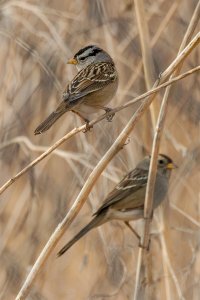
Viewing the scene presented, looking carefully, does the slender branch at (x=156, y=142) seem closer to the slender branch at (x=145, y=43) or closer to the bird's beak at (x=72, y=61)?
the slender branch at (x=145, y=43)

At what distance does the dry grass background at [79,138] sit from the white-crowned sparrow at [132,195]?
0.06 meters

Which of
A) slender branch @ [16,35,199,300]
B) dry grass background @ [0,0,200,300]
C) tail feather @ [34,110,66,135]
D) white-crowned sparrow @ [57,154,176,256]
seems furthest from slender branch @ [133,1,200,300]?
white-crowned sparrow @ [57,154,176,256]

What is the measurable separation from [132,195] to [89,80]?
105cm

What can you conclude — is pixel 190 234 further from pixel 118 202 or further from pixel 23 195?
pixel 23 195

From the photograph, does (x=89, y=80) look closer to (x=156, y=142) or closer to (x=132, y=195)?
(x=156, y=142)

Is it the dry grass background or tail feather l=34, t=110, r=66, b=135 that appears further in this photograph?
the dry grass background

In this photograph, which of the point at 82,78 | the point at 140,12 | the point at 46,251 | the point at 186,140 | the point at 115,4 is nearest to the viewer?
the point at 46,251

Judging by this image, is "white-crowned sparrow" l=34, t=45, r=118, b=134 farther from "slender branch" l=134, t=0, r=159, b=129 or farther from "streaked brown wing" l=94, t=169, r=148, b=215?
"streaked brown wing" l=94, t=169, r=148, b=215

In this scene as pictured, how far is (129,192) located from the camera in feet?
13.9

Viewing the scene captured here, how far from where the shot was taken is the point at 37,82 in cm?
362

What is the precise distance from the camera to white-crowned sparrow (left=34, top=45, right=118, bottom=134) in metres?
3.26

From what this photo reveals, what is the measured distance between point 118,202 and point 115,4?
4.03 ft

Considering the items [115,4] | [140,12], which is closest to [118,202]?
[115,4]


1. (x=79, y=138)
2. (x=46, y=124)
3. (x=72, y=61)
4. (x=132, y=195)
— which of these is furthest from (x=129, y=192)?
(x=46, y=124)
